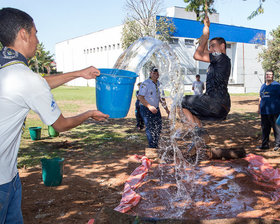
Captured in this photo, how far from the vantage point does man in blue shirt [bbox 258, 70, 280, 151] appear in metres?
7.13

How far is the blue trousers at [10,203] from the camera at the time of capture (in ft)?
6.33

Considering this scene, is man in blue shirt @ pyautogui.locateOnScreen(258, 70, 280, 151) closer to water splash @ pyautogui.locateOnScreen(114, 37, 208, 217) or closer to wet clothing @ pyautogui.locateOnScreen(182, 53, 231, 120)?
water splash @ pyautogui.locateOnScreen(114, 37, 208, 217)

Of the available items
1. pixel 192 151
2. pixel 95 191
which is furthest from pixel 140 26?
pixel 95 191

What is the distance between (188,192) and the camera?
15.4 ft

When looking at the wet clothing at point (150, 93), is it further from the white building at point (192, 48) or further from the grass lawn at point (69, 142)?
the white building at point (192, 48)

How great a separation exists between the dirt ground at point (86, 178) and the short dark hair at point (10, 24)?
8.72 ft

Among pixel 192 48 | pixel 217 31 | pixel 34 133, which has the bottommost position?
pixel 34 133

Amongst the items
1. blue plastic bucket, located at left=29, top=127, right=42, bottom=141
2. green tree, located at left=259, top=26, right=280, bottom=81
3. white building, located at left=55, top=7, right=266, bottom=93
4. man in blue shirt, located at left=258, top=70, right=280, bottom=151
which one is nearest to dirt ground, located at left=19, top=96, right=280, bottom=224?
blue plastic bucket, located at left=29, top=127, right=42, bottom=141

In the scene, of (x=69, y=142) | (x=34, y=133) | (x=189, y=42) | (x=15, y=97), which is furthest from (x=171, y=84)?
(x=189, y=42)

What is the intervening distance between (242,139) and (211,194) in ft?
15.5

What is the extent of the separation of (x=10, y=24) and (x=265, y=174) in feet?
16.4

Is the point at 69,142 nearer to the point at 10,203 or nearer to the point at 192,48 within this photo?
the point at 10,203

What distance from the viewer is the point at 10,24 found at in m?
1.94

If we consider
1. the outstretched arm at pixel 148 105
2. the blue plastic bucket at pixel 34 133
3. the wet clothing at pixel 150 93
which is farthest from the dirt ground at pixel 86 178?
the wet clothing at pixel 150 93
